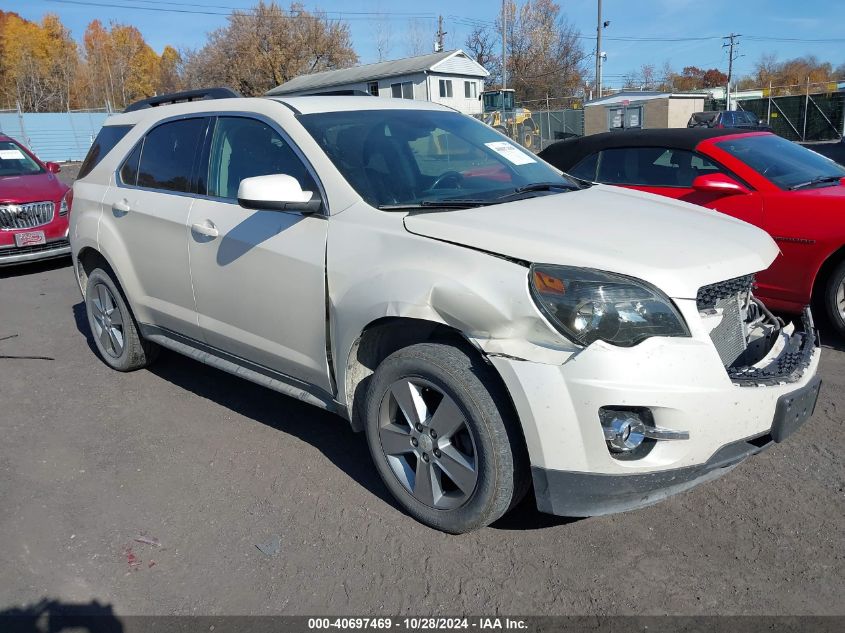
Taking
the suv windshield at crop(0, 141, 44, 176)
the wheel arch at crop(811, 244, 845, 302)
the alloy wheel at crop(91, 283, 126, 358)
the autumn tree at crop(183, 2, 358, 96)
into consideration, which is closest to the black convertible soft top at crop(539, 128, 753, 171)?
the wheel arch at crop(811, 244, 845, 302)

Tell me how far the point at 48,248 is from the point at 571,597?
9.04 metres

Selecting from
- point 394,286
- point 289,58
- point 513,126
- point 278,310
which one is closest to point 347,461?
point 278,310

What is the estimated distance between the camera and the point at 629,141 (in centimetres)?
618

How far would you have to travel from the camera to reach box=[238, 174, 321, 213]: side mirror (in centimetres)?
317

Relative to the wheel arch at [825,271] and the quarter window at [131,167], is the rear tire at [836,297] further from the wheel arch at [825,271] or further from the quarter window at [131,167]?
the quarter window at [131,167]

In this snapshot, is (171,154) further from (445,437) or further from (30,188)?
(30,188)

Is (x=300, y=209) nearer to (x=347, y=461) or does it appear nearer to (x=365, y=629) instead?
(x=347, y=461)

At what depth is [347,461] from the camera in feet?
12.6

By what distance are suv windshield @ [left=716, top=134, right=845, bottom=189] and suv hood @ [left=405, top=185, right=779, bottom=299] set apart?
7.81 feet

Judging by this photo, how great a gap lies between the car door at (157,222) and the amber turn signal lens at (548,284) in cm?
232

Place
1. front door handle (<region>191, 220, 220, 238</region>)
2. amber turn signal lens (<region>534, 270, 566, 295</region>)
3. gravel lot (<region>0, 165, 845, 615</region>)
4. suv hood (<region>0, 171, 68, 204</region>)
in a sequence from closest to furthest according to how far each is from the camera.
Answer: amber turn signal lens (<region>534, 270, 566, 295</region>) < gravel lot (<region>0, 165, 845, 615</region>) < front door handle (<region>191, 220, 220, 238</region>) < suv hood (<region>0, 171, 68, 204</region>)

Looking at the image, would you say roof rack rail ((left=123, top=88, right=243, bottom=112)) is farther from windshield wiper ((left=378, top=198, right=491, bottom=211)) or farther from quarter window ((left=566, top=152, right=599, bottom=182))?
quarter window ((left=566, top=152, right=599, bottom=182))

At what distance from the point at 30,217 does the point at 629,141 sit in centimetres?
772

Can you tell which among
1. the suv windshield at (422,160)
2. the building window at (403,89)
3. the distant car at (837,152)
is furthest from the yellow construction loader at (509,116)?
the suv windshield at (422,160)
